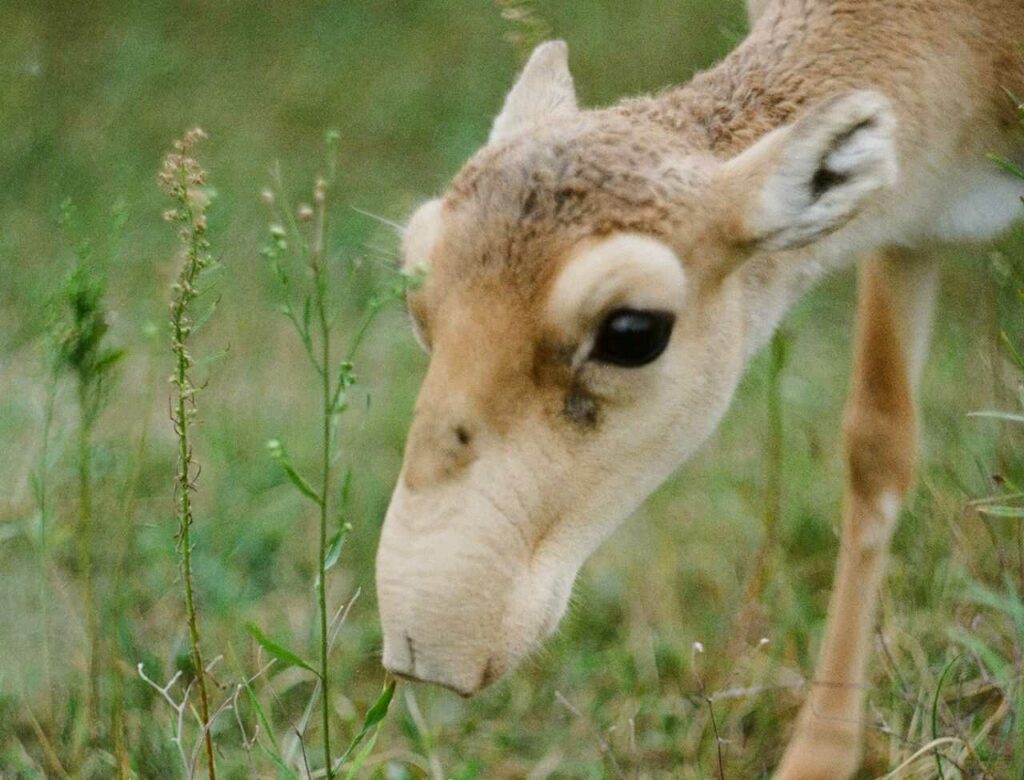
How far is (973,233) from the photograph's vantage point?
4.80 metres

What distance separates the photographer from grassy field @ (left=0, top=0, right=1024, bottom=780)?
14.8 ft

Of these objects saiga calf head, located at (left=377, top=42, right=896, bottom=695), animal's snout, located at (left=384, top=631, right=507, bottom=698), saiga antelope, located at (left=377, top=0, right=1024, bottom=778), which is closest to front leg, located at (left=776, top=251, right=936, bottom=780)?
saiga antelope, located at (left=377, top=0, right=1024, bottom=778)

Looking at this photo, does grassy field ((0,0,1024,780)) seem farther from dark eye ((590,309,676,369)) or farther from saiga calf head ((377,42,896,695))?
dark eye ((590,309,676,369))

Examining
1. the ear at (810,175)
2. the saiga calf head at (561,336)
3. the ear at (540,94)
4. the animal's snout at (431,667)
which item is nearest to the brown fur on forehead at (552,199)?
the saiga calf head at (561,336)

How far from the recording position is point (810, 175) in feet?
12.2

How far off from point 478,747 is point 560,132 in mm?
2125

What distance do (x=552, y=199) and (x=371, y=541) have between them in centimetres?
258

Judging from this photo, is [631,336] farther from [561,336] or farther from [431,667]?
[431,667]

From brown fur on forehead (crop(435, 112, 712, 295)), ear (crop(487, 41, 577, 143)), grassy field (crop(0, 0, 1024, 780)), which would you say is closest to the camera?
brown fur on forehead (crop(435, 112, 712, 295))

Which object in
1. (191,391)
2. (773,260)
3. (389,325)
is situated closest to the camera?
(191,391)

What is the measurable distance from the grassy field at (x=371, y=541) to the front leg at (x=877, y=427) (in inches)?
5.8

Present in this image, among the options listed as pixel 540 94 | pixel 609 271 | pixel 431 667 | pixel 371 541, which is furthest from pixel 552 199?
pixel 371 541

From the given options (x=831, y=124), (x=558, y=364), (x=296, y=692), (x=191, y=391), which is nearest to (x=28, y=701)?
(x=296, y=692)

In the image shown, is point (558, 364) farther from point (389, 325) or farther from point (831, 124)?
point (389, 325)
